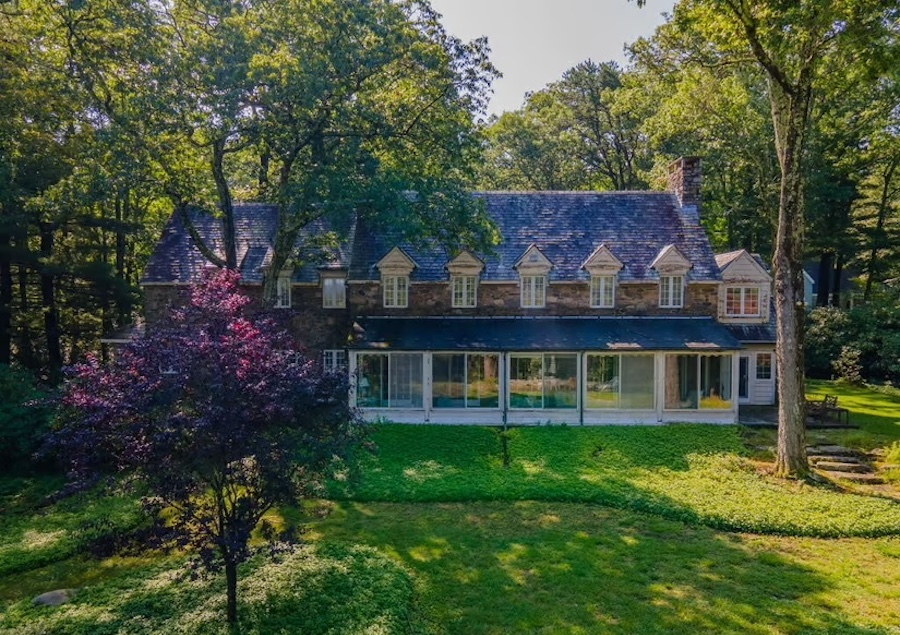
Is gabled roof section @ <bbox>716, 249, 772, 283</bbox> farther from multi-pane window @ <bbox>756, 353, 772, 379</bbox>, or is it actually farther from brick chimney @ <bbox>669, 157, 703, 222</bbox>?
multi-pane window @ <bbox>756, 353, 772, 379</bbox>

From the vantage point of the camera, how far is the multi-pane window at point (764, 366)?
22.6m

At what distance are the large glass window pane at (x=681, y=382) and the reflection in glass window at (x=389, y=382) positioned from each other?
889 cm

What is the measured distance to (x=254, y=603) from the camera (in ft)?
26.7

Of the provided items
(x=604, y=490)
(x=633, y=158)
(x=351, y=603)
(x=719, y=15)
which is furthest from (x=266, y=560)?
(x=633, y=158)

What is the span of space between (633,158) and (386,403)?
92.6 ft

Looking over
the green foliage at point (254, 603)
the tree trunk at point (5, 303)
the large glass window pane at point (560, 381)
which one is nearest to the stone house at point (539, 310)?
the large glass window pane at point (560, 381)

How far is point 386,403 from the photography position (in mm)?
20031

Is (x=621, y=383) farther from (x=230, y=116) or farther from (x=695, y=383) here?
(x=230, y=116)

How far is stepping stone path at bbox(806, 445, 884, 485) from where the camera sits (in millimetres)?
14812

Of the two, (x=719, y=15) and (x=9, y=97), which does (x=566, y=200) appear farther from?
(x=9, y=97)

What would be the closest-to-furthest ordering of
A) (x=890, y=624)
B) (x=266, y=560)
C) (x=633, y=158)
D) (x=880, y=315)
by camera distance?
(x=890, y=624)
(x=266, y=560)
(x=880, y=315)
(x=633, y=158)

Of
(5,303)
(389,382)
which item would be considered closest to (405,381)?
(389,382)

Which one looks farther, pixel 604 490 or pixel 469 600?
pixel 604 490

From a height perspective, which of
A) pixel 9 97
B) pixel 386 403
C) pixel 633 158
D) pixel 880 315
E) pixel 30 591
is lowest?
pixel 30 591
